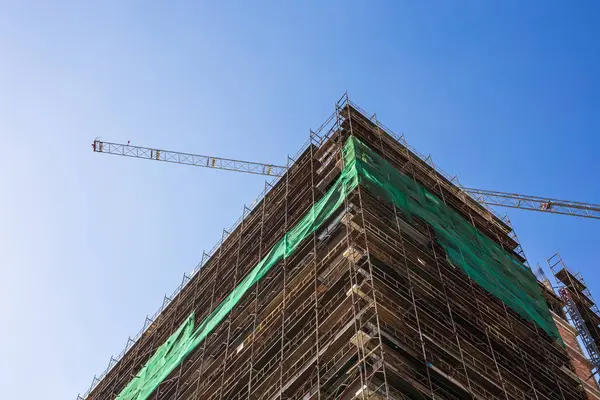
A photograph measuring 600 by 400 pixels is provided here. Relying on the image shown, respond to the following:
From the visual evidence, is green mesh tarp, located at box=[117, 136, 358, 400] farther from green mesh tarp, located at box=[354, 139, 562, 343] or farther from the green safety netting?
green mesh tarp, located at box=[354, 139, 562, 343]

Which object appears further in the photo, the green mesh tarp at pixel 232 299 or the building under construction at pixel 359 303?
the green mesh tarp at pixel 232 299

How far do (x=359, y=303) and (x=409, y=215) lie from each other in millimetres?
8386

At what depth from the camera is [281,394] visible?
2438cm

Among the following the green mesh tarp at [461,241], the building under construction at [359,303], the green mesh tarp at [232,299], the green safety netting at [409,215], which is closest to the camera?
the building under construction at [359,303]

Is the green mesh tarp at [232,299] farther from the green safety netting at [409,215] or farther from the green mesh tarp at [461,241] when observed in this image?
the green mesh tarp at [461,241]

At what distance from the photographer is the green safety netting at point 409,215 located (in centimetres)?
→ 3153

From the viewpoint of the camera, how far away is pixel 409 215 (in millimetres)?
31922

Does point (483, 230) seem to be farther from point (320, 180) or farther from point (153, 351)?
point (153, 351)

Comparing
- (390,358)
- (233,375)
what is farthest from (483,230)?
(390,358)

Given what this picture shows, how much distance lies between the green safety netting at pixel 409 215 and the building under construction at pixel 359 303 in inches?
3.4

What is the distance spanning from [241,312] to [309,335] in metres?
7.41

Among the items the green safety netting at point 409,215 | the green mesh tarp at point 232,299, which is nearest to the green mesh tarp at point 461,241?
the green safety netting at point 409,215

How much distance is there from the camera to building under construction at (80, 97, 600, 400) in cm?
2381

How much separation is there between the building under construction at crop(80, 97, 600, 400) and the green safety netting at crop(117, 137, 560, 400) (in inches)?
3.4
